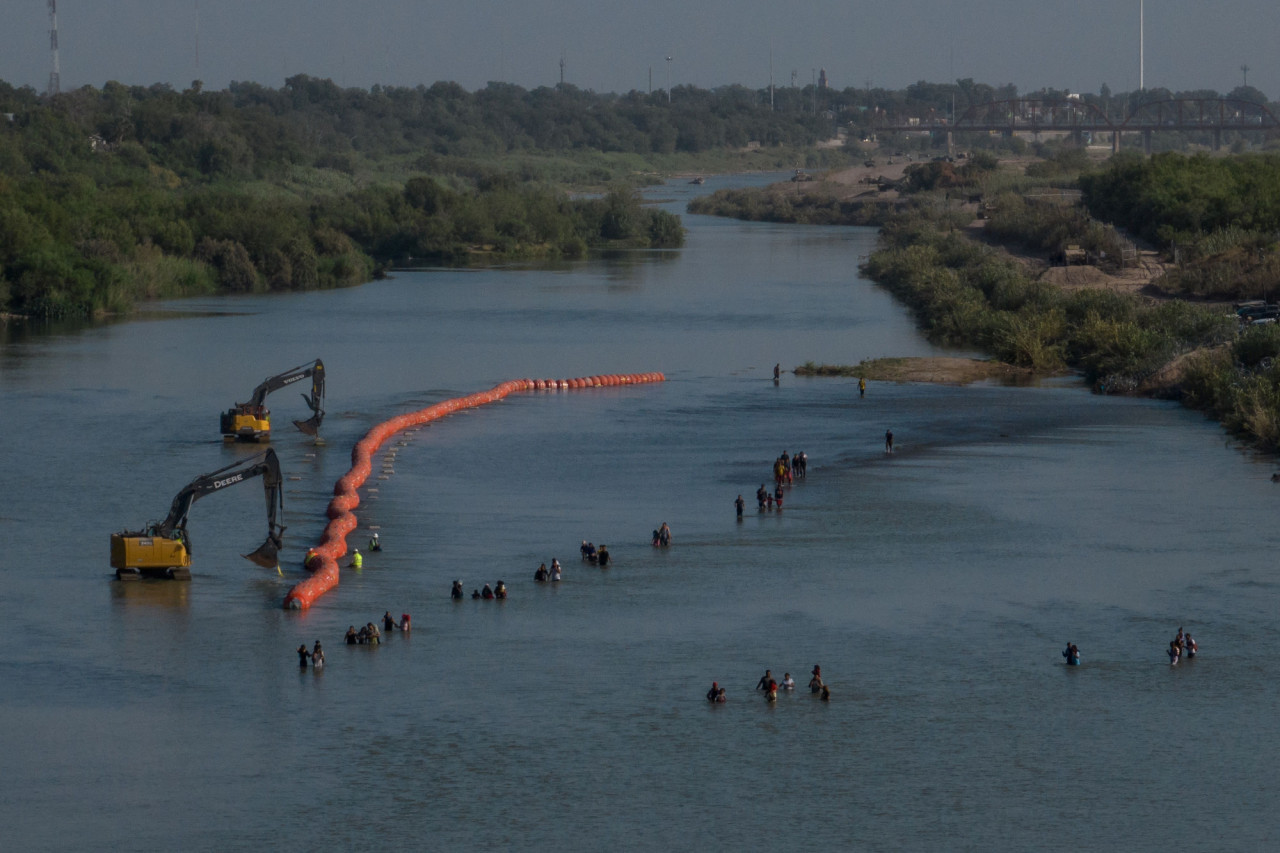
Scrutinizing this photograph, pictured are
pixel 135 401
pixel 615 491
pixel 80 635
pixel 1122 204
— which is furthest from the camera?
pixel 1122 204

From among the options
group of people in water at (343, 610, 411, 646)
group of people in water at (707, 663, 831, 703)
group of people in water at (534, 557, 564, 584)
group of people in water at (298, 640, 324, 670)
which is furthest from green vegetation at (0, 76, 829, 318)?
group of people in water at (707, 663, 831, 703)

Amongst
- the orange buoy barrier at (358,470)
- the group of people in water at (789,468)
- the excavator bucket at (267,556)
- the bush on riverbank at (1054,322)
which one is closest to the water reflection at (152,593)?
the excavator bucket at (267,556)

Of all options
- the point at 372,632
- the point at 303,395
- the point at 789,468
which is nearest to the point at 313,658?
the point at 372,632

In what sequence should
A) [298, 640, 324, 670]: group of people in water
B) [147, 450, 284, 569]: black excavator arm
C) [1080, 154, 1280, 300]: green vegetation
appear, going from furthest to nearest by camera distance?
[1080, 154, 1280, 300]: green vegetation, [147, 450, 284, 569]: black excavator arm, [298, 640, 324, 670]: group of people in water

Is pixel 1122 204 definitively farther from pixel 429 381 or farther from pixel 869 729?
pixel 869 729

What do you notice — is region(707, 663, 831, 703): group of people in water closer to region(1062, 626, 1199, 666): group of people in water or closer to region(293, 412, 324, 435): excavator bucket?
region(1062, 626, 1199, 666): group of people in water

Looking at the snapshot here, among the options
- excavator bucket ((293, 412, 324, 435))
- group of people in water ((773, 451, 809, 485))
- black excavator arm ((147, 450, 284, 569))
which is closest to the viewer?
black excavator arm ((147, 450, 284, 569))

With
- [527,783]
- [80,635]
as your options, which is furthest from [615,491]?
[527,783]

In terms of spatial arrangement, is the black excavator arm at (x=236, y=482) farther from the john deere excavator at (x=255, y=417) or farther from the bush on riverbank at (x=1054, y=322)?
the bush on riverbank at (x=1054, y=322)
